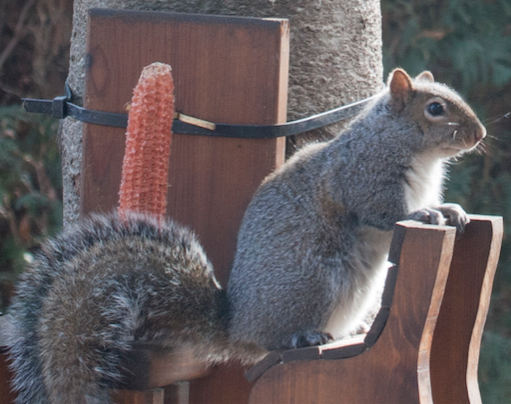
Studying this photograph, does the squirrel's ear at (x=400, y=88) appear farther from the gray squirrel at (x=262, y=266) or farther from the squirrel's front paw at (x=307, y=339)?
the squirrel's front paw at (x=307, y=339)

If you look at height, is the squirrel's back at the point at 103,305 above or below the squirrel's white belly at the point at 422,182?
below

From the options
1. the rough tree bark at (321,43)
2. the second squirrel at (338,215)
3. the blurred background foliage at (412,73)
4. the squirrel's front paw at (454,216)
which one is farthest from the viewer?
the blurred background foliage at (412,73)

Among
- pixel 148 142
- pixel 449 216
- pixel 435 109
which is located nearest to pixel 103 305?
pixel 148 142

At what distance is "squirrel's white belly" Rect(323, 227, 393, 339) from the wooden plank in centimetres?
18

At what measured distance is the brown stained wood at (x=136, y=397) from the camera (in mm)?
987

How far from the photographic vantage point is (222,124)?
1071 mm

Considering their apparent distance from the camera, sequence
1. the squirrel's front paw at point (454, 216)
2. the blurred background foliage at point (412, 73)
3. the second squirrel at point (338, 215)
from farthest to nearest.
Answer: the blurred background foliage at point (412, 73) < the second squirrel at point (338, 215) < the squirrel's front paw at point (454, 216)

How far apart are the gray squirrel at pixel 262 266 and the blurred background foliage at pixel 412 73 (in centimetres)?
159

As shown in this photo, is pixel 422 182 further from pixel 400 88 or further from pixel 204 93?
pixel 204 93

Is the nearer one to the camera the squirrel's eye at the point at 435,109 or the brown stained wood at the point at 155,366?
the brown stained wood at the point at 155,366

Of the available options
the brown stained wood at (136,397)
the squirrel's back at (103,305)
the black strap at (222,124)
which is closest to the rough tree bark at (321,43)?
the black strap at (222,124)

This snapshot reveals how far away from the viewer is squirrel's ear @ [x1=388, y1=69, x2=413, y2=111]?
3.64 feet

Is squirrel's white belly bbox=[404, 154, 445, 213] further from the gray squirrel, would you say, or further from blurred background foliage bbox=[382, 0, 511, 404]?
blurred background foliage bbox=[382, 0, 511, 404]

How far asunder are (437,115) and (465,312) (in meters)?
0.31
